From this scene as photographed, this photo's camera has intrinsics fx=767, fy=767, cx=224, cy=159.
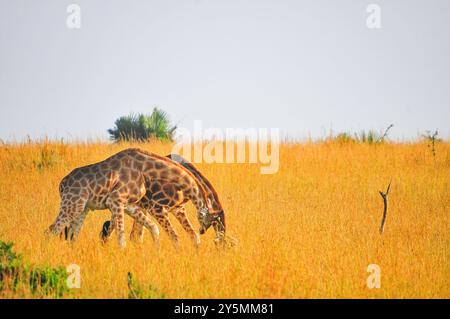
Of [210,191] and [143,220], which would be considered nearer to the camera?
[143,220]

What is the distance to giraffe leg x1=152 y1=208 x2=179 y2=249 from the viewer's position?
11.5 metres

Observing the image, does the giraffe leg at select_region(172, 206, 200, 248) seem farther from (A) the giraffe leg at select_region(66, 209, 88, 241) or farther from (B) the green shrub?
(B) the green shrub

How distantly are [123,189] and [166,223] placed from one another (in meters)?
0.84

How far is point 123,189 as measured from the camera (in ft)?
37.7

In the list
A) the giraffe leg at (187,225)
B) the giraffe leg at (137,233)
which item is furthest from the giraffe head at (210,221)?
the giraffe leg at (137,233)

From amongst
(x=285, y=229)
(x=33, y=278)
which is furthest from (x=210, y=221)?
(x=33, y=278)

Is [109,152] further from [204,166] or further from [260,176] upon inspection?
[260,176]

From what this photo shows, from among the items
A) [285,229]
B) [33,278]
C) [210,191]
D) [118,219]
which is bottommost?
[33,278]

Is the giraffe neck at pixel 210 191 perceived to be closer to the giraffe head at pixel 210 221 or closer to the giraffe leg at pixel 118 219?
the giraffe head at pixel 210 221

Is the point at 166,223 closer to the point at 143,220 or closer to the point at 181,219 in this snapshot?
the point at 181,219

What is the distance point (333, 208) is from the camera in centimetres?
1623

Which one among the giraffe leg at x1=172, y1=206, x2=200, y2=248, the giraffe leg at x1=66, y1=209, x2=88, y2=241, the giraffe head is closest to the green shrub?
the giraffe leg at x1=66, y1=209, x2=88, y2=241
